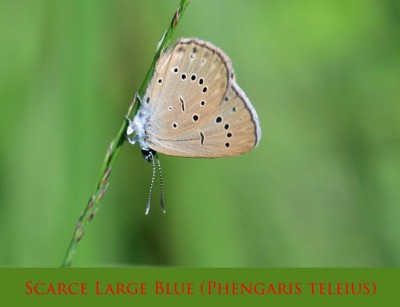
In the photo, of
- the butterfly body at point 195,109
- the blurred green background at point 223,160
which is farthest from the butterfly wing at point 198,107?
the blurred green background at point 223,160

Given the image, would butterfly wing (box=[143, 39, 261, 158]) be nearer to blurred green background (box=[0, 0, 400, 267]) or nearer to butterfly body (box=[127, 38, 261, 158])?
butterfly body (box=[127, 38, 261, 158])

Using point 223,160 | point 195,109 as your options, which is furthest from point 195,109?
point 223,160

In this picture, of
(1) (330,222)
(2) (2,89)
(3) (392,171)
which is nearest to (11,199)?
(2) (2,89)

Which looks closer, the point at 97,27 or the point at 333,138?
the point at 97,27

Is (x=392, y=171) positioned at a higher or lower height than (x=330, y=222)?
higher

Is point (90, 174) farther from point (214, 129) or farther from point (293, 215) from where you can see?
point (293, 215)

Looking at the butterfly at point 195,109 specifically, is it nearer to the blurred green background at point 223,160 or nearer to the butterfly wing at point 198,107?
the butterfly wing at point 198,107
